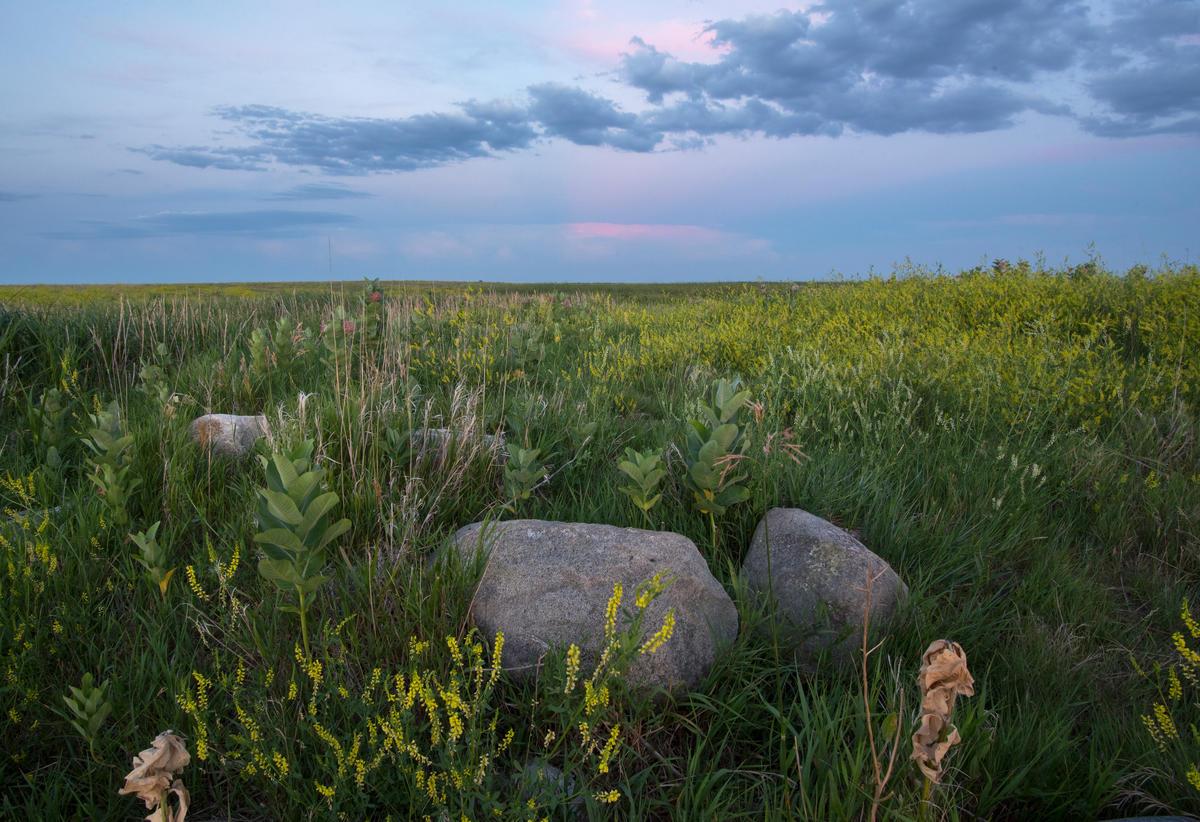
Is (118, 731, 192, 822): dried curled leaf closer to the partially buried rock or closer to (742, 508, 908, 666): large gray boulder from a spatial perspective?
(742, 508, 908, 666): large gray boulder

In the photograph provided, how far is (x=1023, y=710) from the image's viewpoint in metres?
2.74

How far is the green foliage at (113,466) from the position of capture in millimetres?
3293

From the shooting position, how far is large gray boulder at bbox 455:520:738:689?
2621mm

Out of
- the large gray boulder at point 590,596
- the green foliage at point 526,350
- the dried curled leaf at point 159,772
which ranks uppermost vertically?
the green foliage at point 526,350

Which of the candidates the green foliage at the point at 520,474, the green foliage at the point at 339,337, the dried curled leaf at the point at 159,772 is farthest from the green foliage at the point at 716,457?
the green foliage at the point at 339,337

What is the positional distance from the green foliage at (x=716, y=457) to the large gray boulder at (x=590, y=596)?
28cm

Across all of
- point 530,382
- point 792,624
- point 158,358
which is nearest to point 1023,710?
point 792,624

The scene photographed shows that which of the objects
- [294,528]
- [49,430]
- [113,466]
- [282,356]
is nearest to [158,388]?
[49,430]

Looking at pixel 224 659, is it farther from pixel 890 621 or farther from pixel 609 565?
pixel 890 621

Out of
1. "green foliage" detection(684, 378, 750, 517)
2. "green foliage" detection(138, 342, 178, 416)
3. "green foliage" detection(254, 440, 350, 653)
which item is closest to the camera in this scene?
"green foliage" detection(254, 440, 350, 653)

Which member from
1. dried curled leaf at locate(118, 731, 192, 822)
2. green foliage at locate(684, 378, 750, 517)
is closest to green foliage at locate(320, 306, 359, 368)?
green foliage at locate(684, 378, 750, 517)

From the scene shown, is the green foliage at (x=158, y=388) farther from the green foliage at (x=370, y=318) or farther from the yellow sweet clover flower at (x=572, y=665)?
the yellow sweet clover flower at (x=572, y=665)

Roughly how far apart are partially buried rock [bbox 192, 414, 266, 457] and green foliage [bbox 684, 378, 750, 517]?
8.02 feet

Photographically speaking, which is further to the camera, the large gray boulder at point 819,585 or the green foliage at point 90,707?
the large gray boulder at point 819,585
